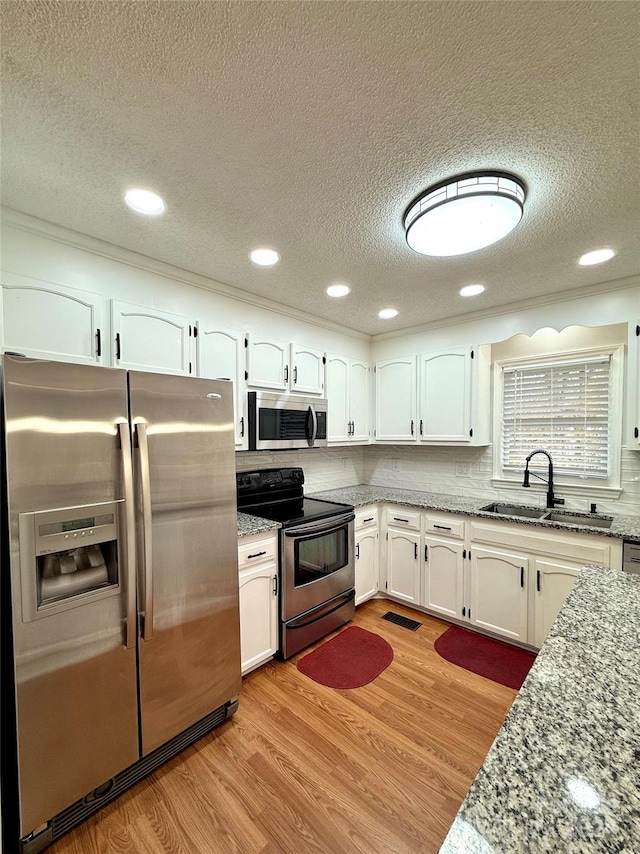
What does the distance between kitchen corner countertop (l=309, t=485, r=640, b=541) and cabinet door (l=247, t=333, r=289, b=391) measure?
116 centimetres

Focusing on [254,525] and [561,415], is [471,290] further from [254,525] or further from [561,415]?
[254,525]

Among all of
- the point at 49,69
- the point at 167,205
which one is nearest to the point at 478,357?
the point at 167,205

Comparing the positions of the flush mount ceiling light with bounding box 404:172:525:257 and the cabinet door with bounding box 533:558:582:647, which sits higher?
the flush mount ceiling light with bounding box 404:172:525:257

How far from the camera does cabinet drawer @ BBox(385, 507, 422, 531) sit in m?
3.14

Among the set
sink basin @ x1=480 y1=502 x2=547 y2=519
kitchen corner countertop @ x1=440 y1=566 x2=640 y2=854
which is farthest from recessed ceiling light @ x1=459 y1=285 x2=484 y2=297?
kitchen corner countertop @ x1=440 y1=566 x2=640 y2=854

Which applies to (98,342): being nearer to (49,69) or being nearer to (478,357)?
(49,69)

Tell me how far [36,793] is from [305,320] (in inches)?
122

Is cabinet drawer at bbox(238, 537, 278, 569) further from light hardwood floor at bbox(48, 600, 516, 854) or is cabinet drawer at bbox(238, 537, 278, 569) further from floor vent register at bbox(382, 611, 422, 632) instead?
floor vent register at bbox(382, 611, 422, 632)

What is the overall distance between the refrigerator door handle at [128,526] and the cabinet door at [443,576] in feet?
7.49

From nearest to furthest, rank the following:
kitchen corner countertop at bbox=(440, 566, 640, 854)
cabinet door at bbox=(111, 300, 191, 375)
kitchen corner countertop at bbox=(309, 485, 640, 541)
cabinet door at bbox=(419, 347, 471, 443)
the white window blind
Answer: kitchen corner countertop at bbox=(440, 566, 640, 854) → cabinet door at bbox=(111, 300, 191, 375) → kitchen corner countertop at bbox=(309, 485, 640, 541) → the white window blind → cabinet door at bbox=(419, 347, 471, 443)

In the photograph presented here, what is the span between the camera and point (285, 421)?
112 inches

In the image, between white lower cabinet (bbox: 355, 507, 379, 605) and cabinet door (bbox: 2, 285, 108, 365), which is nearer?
cabinet door (bbox: 2, 285, 108, 365)

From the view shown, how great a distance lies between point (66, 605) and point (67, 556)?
18cm

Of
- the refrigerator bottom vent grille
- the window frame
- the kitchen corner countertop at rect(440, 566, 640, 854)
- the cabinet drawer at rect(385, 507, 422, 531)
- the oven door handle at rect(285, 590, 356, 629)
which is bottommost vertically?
the refrigerator bottom vent grille
